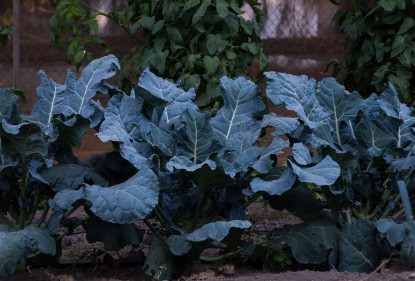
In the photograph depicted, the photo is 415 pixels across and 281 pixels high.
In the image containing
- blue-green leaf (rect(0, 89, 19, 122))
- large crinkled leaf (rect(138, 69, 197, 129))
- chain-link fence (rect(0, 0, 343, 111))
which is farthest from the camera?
chain-link fence (rect(0, 0, 343, 111))

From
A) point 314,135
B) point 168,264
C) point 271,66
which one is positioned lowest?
Result: point 271,66

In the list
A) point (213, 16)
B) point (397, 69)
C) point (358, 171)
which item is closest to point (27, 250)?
point (358, 171)

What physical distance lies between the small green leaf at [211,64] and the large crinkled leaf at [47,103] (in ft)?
4.34

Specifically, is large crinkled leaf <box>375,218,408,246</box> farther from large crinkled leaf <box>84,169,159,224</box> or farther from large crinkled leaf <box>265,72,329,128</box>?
large crinkled leaf <box>84,169,159,224</box>

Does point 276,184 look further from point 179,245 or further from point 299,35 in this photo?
point 299,35

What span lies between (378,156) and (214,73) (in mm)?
1588

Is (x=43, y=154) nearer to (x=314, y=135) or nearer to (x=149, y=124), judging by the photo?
(x=149, y=124)

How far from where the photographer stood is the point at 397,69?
6.24 metres

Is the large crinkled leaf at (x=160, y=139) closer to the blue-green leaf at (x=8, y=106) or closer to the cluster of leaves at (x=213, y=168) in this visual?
the cluster of leaves at (x=213, y=168)

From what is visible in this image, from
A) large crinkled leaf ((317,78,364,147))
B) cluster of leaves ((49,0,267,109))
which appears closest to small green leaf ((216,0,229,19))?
cluster of leaves ((49,0,267,109))

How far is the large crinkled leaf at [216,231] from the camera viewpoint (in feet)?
12.4

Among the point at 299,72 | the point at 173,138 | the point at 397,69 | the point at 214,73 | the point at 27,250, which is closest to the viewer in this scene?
the point at 27,250

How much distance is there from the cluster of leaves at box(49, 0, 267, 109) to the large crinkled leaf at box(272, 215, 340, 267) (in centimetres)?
163

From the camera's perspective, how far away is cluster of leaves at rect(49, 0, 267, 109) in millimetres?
5605
